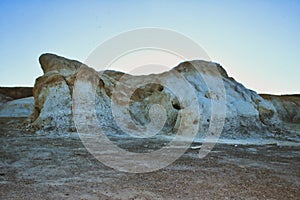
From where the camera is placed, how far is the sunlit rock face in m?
10.2

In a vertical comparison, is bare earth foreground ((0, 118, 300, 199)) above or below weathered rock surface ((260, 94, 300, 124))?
below

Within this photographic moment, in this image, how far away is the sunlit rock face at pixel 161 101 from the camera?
10188 mm

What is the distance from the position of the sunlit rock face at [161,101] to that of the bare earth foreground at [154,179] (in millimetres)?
4928

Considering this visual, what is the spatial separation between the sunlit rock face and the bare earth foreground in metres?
4.93

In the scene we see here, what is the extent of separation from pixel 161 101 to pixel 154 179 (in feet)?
27.3

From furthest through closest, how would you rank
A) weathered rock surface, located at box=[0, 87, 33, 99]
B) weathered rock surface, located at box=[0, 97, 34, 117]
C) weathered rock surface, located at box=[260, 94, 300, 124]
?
weathered rock surface, located at box=[0, 87, 33, 99]
weathered rock surface, located at box=[260, 94, 300, 124]
weathered rock surface, located at box=[0, 97, 34, 117]

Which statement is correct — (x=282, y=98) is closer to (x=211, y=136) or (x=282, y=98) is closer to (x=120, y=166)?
(x=211, y=136)

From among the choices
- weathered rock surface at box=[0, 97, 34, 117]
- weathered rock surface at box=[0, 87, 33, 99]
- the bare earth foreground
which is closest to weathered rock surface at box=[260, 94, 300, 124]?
weathered rock surface at box=[0, 97, 34, 117]

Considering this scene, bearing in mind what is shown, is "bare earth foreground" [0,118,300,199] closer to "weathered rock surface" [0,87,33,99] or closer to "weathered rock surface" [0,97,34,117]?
"weathered rock surface" [0,97,34,117]

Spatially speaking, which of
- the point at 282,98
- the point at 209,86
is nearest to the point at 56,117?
the point at 209,86

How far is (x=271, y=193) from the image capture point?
296cm

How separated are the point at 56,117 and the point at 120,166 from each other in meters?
6.20

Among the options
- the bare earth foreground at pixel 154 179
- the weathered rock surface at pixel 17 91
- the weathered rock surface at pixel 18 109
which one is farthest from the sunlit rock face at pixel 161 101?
the weathered rock surface at pixel 17 91

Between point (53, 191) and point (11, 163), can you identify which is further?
point (11, 163)
